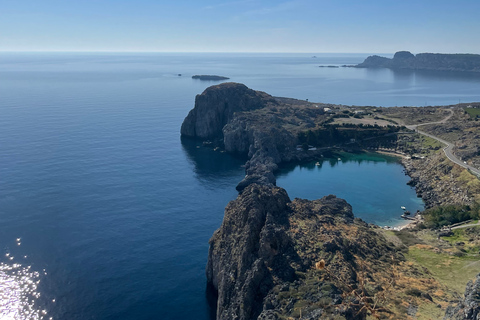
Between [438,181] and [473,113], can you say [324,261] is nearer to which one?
[438,181]

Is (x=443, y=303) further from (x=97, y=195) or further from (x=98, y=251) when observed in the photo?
(x=97, y=195)

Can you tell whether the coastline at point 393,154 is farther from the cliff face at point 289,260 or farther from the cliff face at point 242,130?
the cliff face at point 289,260

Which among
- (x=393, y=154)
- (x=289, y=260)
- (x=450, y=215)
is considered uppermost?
(x=289, y=260)

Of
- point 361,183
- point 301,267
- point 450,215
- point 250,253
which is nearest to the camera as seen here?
point 301,267

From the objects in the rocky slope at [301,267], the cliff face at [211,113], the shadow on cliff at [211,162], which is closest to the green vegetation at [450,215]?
the rocky slope at [301,267]

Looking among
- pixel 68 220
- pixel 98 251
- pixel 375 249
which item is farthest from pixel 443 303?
pixel 68 220

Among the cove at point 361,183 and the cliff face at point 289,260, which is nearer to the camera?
the cliff face at point 289,260

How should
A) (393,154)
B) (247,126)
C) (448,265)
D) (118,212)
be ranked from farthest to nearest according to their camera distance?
(247,126)
(393,154)
(118,212)
(448,265)

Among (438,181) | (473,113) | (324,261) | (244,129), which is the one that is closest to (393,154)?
(438,181)
